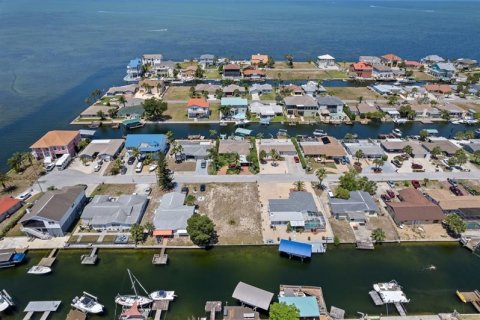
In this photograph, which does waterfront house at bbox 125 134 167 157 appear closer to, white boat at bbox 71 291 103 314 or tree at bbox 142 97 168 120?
tree at bbox 142 97 168 120

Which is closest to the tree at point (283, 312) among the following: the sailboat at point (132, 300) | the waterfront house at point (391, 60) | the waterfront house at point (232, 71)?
the sailboat at point (132, 300)

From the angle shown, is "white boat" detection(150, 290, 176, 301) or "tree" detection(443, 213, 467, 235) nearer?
"white boat" detection(150, 290, 176, 301)

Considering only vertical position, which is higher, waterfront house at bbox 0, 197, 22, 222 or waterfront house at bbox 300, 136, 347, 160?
waterfront house at bbox 300, 136, 347, 160

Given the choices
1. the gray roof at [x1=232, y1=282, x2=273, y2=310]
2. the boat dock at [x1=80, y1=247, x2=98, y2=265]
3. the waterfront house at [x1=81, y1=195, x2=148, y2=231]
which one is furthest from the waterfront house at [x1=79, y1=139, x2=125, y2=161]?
the gray roof at [x1=232, y1=282, x2=273, y2=310]

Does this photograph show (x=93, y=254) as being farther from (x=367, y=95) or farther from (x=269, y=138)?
(x=367, y=95)

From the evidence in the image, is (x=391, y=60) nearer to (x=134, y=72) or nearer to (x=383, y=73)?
(x=383, y=73)

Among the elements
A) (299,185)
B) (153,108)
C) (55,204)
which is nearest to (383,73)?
(299,185)
